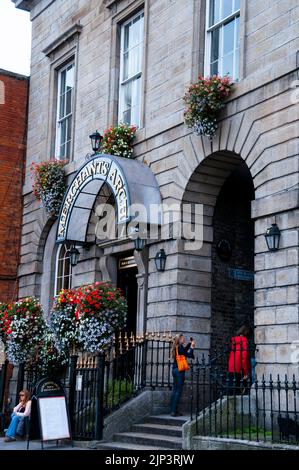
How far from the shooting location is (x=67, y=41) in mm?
21266

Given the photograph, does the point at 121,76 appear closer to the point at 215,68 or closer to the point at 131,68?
the point at 131,68

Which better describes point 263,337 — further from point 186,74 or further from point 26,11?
point 26,11

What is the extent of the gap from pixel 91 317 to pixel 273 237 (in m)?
4.04

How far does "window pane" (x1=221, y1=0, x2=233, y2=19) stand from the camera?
1532 cm

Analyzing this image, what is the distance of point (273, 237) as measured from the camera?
1274 cm

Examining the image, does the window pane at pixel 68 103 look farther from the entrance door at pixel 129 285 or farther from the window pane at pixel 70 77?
the entrance door at pixel 129 285

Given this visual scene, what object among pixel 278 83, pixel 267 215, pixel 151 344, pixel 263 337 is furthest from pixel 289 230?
pixel 151 344

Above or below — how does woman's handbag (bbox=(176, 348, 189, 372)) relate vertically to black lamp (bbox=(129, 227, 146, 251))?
below

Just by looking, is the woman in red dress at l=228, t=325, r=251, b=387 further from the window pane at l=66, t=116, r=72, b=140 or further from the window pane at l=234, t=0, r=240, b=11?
the window pane at l=66, t=116, r=72, b=140

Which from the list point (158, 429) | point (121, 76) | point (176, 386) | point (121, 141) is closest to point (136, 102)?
point (121, 76)

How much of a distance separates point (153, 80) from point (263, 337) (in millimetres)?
6906

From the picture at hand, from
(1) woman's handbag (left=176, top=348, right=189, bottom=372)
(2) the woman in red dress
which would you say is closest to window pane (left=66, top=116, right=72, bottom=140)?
(2) the woman in red dress

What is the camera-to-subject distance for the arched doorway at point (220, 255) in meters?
15.4

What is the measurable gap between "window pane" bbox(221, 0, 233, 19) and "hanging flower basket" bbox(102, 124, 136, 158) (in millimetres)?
3344
